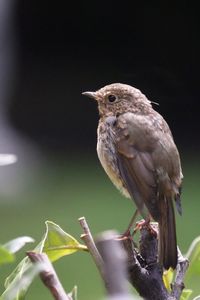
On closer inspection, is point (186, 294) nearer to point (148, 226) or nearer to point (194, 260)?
point (194, 260)

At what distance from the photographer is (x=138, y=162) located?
323 centimetres

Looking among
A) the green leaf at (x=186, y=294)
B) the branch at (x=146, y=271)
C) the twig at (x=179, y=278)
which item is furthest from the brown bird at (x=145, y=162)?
the green leaf at (x=186, y=294)

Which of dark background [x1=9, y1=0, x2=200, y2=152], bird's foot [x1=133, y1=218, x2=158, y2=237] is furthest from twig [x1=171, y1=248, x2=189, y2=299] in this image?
dark background [x1=9, y1=0, x2=200, y2=152]

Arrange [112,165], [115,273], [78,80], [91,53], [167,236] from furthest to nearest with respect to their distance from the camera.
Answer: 1. [91,53]
2. [78,80]
3. [112,165]
4. [167,236]
5. [115,273]

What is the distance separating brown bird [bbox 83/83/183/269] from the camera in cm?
312

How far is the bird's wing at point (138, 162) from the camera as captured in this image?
3188 mm

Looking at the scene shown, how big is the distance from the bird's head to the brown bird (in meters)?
0.08

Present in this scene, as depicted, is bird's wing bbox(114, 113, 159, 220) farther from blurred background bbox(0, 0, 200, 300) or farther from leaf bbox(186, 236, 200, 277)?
blurred background bbox(0, 0, 200, 300)

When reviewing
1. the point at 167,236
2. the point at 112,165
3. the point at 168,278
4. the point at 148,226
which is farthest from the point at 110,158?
the point at 168,278

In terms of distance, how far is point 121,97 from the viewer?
3818 millimetres

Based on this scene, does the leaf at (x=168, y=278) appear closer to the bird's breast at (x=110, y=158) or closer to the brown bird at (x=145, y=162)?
the brown bird at (x=145, y=162)

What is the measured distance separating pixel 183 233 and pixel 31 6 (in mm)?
5174

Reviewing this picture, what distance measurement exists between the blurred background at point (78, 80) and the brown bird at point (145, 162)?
671 centimetres

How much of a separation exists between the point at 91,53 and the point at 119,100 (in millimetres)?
8820
